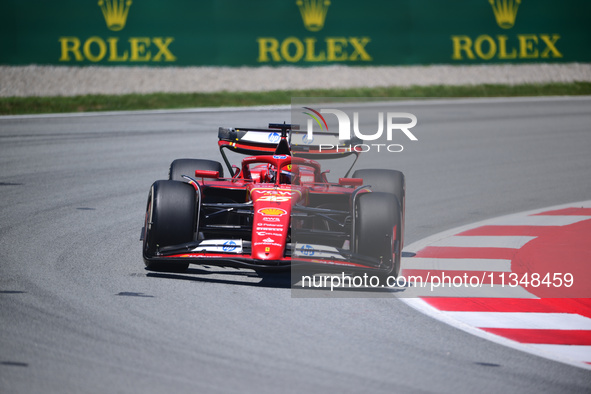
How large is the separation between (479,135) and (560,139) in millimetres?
1331

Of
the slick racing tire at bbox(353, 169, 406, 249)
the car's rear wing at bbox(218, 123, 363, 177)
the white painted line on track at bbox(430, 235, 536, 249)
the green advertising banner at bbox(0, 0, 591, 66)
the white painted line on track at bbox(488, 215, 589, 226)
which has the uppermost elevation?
the green advertising banner at bbox(0, 0, 591, 66)

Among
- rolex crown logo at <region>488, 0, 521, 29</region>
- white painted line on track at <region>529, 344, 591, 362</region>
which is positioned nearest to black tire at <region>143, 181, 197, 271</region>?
white painted line on track at <region>529, 344, 591, 362</region>

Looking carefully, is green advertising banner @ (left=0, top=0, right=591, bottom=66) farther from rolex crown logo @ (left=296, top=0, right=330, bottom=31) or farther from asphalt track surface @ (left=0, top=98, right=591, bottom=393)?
asphalt track surface @ (left=0, top=98, right=591, bottom=393)

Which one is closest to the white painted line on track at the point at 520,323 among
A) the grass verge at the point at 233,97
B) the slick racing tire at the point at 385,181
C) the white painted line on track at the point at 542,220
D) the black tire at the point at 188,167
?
the slick racing tire at the point at 385,181

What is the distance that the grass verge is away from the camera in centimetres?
1780

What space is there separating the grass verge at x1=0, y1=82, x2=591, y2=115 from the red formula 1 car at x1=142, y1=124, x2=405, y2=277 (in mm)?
10650

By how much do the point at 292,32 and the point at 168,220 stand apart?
13.9 metres

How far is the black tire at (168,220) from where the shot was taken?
671 centimetres

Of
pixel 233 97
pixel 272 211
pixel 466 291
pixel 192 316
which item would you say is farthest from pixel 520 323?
pixel 233 97

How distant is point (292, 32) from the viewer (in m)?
20.0

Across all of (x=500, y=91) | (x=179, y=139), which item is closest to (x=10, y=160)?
(x=179, y=139)

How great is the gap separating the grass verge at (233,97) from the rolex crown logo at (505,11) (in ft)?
4.79

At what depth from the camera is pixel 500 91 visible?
20.5 meters

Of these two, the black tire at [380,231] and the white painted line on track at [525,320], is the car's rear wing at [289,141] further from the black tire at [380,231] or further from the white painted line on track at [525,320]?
the white painted line on track at [525,320]
